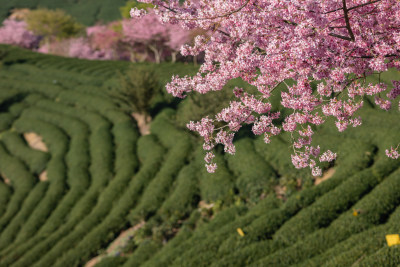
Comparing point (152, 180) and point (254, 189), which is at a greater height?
point (254, 189)

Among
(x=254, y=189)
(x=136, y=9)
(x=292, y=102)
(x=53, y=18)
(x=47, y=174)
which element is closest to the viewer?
(x=292, y=102)

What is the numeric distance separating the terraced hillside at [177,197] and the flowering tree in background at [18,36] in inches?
2222

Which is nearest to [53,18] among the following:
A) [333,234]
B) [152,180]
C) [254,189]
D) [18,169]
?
[18,169]

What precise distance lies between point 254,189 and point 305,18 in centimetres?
1300

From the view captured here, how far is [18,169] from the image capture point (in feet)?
92.0

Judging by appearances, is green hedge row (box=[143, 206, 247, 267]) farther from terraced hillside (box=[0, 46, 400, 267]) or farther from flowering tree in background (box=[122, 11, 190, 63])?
flowering tree in background (box=[122, 11, 190, 63])

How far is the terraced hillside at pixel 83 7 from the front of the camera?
124m

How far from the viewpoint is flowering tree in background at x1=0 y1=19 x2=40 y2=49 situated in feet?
266

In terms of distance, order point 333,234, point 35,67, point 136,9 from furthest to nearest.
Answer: point 35,67 → point 333,234 → point 136,9

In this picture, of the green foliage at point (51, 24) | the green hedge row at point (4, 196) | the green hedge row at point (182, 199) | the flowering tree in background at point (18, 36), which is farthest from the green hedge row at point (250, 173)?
the flowering tree in background at point (18, 36)

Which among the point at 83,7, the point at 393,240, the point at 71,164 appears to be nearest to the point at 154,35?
the point at 71,164

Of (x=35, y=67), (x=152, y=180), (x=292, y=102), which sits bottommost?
(x=35, y=67)

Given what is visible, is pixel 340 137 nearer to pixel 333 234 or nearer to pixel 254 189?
pixel 254 189

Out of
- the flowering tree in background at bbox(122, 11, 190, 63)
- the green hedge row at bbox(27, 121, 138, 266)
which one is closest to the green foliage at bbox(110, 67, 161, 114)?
the green hedge row at bbox(27, 121, 138, 266)
